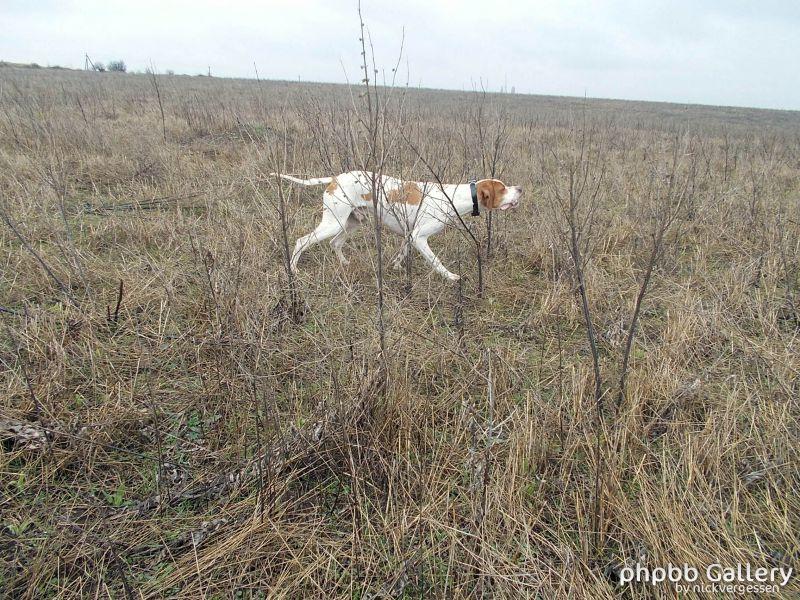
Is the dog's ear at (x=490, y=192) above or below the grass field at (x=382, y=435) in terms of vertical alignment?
A: above

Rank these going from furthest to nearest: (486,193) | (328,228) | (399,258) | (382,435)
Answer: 1. (328,228)
2. (486,193)
3. (399,258)
4. (382,435)

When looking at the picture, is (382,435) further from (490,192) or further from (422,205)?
(490,192)

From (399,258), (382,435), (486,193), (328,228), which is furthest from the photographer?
(328,228)

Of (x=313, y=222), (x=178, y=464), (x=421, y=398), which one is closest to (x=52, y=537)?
(x=178, y=464)

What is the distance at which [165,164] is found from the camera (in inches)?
211

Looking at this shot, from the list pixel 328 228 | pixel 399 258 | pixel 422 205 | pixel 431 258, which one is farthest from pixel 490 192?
pixel 328 228

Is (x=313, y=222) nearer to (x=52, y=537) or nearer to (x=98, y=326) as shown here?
(x=98, y=326)

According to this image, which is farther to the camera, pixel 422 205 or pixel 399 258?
pixel 422 205

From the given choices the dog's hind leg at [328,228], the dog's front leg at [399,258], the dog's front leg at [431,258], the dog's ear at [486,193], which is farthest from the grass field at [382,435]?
the dog's ear at [486,193]

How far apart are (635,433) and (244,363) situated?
5.60ft

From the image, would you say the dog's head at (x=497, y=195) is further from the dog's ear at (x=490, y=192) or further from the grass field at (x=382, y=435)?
the grass field at (x=382, y=435)

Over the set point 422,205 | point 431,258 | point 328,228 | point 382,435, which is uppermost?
point 422,205

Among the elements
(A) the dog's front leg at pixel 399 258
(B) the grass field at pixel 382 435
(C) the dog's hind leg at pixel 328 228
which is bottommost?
(B) the grass field at pixel 382 435

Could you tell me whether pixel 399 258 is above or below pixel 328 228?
below
